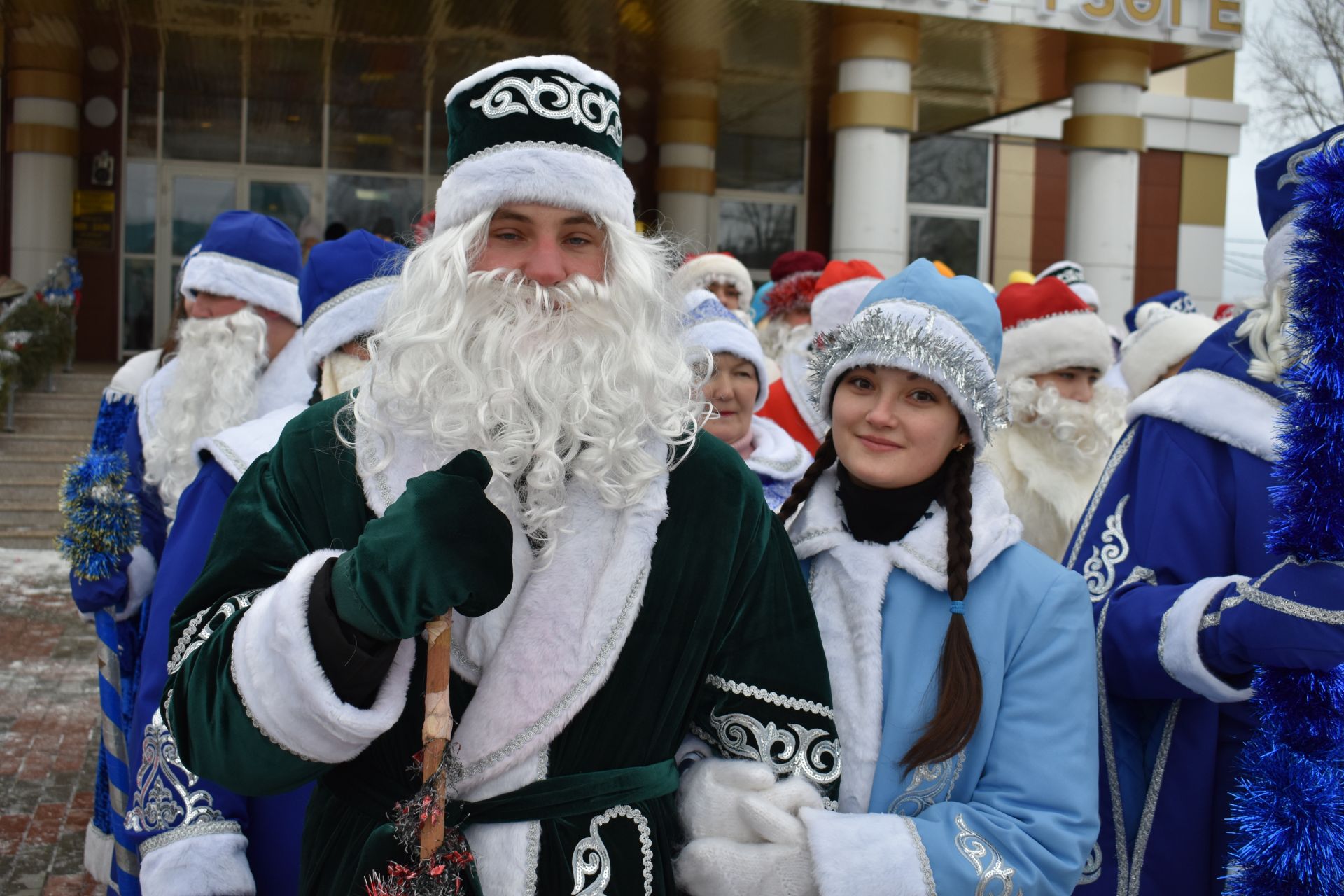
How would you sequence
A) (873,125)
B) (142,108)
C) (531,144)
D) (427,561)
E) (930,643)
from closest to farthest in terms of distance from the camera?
(427,561) < (531,144) < (930,643) < (873,125) < (142,108)

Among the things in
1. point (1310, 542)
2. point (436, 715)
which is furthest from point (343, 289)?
point (1310, 542)

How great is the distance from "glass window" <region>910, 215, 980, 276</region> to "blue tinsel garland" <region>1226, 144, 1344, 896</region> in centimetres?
1638

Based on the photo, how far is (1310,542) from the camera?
1933 mm

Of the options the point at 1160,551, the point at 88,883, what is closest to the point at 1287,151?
the point at 1160,551

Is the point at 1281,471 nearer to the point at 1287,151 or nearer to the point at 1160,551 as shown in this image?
the point at 1160,551

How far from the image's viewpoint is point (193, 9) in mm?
12266

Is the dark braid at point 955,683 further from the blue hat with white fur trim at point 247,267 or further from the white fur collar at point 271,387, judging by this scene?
the blue hat with white fur trim at point 247,267

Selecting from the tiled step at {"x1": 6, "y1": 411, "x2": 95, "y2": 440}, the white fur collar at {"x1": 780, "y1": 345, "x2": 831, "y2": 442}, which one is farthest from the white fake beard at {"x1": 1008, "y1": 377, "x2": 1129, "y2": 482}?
the tiled step at {"x1": 6, "y1": 411, "x2": 95, "y2": 440}

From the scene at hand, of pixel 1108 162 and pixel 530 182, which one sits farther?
pixel 1108 162

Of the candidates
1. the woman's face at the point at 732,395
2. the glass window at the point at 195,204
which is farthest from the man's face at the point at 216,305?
the glass window at the point at 195,204

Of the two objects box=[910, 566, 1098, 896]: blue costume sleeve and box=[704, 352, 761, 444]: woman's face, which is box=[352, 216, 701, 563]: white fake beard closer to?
box=[910, 566, 1098, 896]: blue costume sleeve

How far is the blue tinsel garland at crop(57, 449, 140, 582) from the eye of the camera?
348cm

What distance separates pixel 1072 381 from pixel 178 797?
12.0 ft

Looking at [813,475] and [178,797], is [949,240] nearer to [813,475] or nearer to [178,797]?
[813,475]
